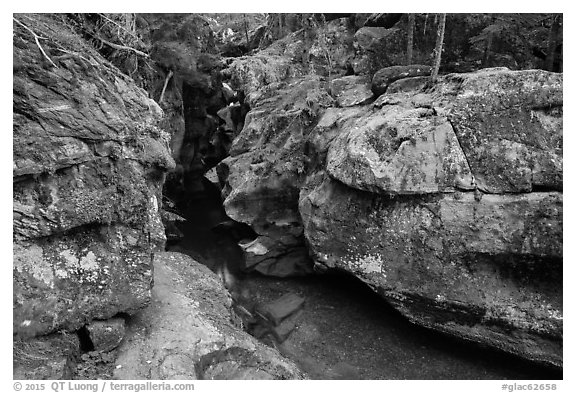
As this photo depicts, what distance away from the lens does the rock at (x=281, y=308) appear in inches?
512

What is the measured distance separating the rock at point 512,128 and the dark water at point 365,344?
A: 484cm

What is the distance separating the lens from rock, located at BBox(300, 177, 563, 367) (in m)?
10.0

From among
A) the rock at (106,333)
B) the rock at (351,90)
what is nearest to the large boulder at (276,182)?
the rock at (351,90)

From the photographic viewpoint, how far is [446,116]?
1096 centimetres

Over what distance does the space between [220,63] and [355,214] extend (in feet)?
48.1

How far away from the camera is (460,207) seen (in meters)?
10.7

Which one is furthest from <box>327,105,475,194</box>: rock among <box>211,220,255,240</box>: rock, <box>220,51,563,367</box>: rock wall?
<box>211,220,255,240</box>: rock

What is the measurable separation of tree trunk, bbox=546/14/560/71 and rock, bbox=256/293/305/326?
11.6m

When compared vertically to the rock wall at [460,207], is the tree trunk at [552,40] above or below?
above

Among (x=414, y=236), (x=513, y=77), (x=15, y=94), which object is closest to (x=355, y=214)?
(x=414, y=236)

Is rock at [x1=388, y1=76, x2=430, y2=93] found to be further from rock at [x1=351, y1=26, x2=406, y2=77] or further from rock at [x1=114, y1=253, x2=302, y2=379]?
rock at [x1=114, y1=253, x2=302, y2=379]

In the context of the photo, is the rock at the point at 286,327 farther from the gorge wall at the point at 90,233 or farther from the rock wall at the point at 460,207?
the rock wall at the point at 460,207

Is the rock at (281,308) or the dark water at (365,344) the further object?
the rock at (281,308)

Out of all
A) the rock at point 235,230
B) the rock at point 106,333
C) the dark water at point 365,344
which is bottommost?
the dark water at point 365,344
